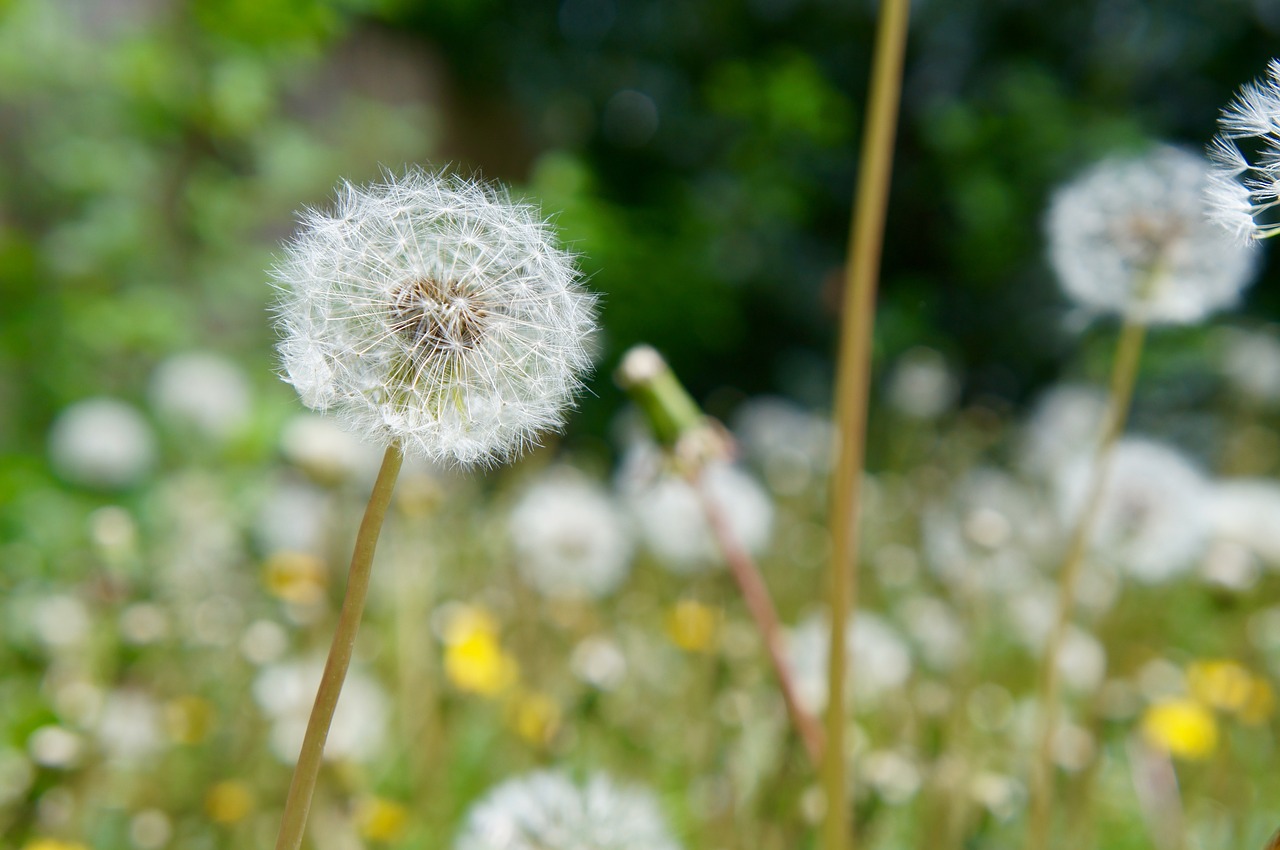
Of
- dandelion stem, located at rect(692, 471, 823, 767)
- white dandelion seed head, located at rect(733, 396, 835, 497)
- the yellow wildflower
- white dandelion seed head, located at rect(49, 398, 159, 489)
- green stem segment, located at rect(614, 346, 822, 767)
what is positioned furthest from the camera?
white dandelion seed head, located at rect(733, 396, 835, 497)

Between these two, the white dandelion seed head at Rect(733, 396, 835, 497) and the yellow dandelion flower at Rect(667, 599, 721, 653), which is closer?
the yellow dandelion flower at Rect(667, 599, 721, 653)

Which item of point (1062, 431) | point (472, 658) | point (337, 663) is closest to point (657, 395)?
point (337, 663)

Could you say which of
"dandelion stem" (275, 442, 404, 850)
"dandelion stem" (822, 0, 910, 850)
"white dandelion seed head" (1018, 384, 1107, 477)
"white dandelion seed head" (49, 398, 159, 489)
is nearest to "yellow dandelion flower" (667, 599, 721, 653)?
"dandelion stem" (822, 0, 910, 850)

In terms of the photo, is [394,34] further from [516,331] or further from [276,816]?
[516,331]

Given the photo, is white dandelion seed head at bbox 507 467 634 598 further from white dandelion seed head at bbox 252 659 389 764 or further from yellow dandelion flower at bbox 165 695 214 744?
yellow dandelion flower at bbox 165 695 214 744

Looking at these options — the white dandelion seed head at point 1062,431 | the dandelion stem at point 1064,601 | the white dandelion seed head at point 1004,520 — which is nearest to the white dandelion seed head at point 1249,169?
the dandelion stem at point 1064,601

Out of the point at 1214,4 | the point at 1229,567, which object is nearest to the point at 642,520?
the point at 1229,567
